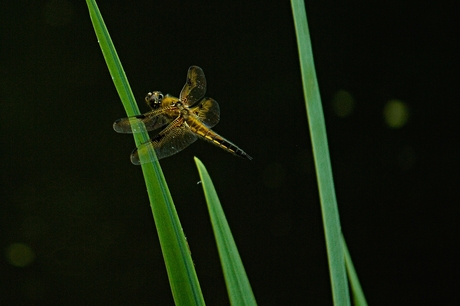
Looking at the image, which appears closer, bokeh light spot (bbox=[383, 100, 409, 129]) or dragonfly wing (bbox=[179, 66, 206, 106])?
dragonfly wing (bbox=[179, 66, 206, 106])

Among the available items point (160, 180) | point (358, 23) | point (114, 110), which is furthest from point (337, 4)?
point (160, 180)

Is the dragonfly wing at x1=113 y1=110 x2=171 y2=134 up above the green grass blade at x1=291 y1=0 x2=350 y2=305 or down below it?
above

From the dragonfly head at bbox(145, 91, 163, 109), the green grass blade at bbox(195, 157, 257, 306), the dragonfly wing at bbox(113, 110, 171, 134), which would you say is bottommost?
the green grass blade at bbox(195, 157, 257, 306)

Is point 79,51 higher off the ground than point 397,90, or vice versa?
point 79,51

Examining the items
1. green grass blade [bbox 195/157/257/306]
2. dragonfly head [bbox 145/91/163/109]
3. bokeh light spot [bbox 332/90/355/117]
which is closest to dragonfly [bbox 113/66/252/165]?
dragonfly head [bbox 145/91/163/109]

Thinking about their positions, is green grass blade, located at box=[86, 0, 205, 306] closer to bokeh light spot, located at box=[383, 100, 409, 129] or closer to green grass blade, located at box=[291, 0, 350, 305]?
green grass blade, located at box=[291, 0, 350, 305]

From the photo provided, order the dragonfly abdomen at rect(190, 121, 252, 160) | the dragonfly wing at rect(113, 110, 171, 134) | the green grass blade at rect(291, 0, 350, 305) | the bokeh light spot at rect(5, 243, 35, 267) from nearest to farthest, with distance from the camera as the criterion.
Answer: the green grass blade at rect(291, 0, 350, 305)
the dragonfly wing at rect(113, 110, 171, 134)
the dragonfly abdomen at rect(190, 121, 252, 160)
the bokeh light spot at rect(5, 243, 35, 267)

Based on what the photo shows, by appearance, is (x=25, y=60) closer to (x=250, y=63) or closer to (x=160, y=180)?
(x=250, y=63)

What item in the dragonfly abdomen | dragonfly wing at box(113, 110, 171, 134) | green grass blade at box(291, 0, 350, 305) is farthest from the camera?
the dragonfly abdomen
